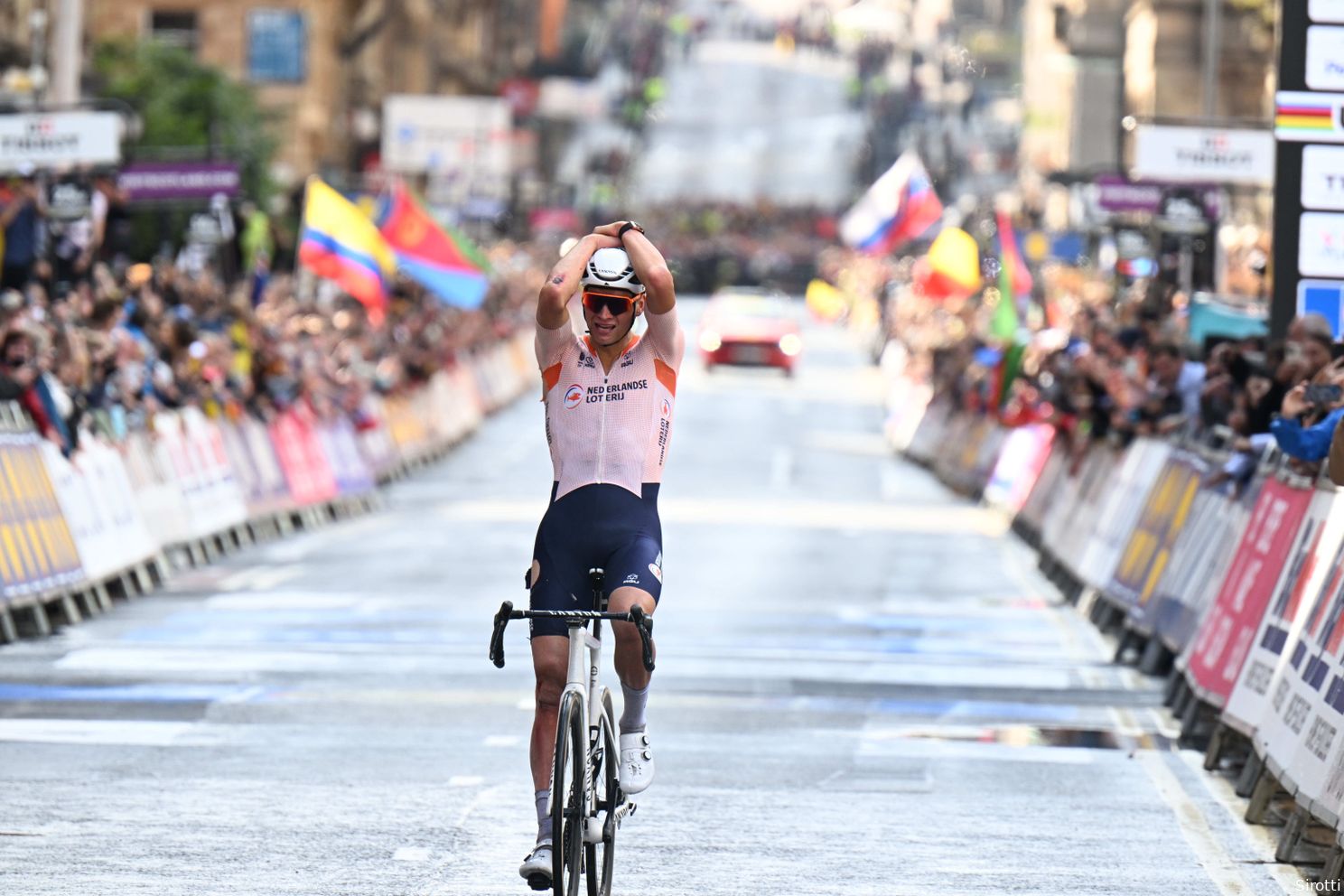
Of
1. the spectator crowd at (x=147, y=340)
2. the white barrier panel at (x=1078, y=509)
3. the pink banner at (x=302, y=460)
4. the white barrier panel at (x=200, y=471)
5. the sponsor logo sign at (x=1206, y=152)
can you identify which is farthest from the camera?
the sponsor logo sign at (x=1206, y=152)

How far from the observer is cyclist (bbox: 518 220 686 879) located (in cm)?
868

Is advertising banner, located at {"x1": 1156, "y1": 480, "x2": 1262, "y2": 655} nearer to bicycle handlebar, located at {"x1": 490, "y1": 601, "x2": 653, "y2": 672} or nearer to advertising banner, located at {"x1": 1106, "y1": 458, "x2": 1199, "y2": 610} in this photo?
advertising banner, located at {"x1": 1106, "y1": 458, "x2": 1199, "y2": 610}

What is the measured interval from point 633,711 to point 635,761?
17 cm

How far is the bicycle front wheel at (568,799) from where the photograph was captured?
811 cm

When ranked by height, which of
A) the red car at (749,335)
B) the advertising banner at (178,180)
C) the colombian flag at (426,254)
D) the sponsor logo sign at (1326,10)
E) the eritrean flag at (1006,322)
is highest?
the sponsor logo sign at (1326,10)

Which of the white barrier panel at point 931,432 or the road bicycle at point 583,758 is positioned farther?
the white barrier panel at point 931,432

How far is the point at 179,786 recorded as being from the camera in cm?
1134

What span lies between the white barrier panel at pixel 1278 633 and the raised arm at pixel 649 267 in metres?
3.74

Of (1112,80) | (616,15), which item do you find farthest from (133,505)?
(616,15)

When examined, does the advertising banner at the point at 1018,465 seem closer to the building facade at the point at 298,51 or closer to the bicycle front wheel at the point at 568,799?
the bicycle front wheel at the point at 568,799

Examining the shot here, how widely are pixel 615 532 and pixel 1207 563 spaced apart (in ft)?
22.3

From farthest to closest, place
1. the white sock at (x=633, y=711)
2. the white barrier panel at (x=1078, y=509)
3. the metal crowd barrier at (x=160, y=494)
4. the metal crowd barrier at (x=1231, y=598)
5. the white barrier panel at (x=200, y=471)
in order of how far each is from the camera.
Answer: the white barrier panel at (x=200, y=471) → the white barrier panel at (x=1078, y=509) → the metal crowd barrier at (x=160, y=494) → the metal crowd barrier at (x=1231, y=598) → the white sock at (x=633, y=711)

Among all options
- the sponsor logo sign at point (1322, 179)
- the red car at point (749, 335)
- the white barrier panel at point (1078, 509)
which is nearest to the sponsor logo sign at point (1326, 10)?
the sponsor logo sign at point (1322, 179)

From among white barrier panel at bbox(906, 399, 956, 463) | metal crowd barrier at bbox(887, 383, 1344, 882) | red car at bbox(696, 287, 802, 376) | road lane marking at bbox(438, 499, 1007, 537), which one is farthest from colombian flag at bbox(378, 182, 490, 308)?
red car at bbox(696, 287, 802, 376)
